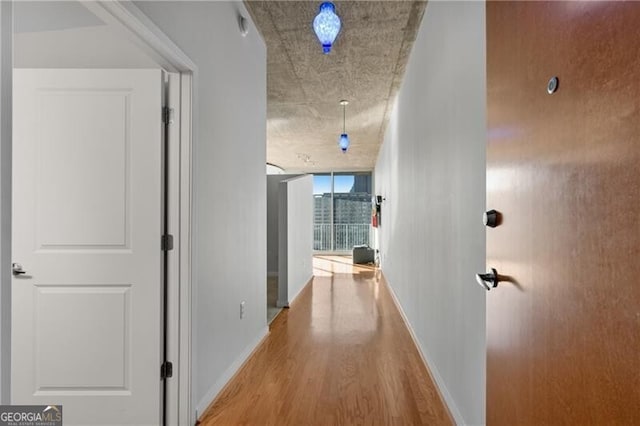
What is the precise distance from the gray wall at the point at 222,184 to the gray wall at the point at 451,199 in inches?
56.3

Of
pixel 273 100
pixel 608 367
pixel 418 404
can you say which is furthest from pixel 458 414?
pixel 273 100

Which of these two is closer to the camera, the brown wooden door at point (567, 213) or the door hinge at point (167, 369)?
the brown wooden door at point (567, 213)

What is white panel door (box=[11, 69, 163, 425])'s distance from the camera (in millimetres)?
1756

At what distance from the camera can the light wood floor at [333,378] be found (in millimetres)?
1922

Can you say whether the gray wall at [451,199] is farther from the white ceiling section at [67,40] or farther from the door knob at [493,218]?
the white ceiling section at [67,40]

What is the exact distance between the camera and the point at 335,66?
3.71 meters

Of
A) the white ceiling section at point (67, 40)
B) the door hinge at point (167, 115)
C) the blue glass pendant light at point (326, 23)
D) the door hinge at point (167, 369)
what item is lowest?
the door hinge at point (167, 369)

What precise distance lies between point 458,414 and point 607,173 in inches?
63.3

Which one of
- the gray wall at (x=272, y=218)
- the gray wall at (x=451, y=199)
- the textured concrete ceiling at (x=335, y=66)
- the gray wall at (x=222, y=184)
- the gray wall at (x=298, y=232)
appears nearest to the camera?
the gray wall at (x=451, y=199)

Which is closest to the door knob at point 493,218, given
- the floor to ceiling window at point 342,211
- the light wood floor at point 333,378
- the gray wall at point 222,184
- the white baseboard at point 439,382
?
the white baseboard at point 439,382

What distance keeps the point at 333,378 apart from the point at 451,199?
149 cm

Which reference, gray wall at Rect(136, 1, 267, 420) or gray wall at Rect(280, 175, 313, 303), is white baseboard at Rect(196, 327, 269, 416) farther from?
gray wall at Rect(280, 175, 313, 303)

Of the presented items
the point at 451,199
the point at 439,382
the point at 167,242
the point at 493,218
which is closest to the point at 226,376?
the point at 167,242

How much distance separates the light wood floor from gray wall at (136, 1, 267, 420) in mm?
185
